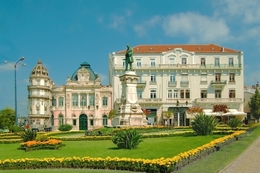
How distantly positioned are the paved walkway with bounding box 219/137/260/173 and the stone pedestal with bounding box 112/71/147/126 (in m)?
21.0

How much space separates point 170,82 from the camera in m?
64.6

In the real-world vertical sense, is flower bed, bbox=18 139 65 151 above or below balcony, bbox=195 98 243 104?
below

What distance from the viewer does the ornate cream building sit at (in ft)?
222

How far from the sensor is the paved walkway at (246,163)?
1306cm

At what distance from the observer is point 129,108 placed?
38969 mm

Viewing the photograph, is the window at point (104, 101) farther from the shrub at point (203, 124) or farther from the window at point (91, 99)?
the shrub at point (203, 124)

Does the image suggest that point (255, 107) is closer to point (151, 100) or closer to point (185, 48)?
point (185, 48)

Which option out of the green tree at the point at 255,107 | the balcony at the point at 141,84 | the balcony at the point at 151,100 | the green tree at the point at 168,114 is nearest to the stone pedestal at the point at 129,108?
the green tree at the point at 168,114

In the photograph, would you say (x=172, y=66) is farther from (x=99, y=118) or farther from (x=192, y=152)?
(x=192, y=152)

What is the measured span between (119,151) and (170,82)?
154 feet

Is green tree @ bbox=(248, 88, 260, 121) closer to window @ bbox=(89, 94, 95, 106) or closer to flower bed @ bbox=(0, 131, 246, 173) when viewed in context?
window @ bbox=(89, 94, 95, 106)

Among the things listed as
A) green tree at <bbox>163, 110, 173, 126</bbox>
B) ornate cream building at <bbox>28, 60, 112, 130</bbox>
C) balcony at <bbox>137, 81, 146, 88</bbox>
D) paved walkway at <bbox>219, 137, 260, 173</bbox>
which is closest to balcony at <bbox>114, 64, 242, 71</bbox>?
balcony at <bbox>137, 81, 146, 88</bbox>

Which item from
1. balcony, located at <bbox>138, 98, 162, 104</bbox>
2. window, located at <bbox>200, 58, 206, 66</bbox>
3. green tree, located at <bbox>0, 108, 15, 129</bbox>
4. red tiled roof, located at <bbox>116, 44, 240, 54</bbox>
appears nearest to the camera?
balcony, located at <bbox>138, 98, 162, 104</bbox>

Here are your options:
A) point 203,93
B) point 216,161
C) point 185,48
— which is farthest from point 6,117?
point 216,161
